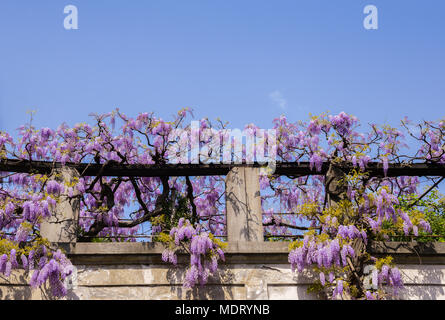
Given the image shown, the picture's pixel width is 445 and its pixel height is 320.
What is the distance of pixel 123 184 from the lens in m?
16.6

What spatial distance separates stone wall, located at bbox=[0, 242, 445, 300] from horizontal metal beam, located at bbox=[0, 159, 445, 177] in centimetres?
229

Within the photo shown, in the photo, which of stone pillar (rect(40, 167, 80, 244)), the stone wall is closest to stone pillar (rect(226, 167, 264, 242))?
the stone wall

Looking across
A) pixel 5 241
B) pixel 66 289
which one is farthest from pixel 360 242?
pixel 5 241

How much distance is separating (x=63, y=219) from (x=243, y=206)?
14.0ft

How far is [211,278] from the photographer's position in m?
12.4

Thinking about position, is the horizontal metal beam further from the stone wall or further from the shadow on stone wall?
the shadow on stone wall

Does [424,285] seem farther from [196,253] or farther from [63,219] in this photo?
[63,219]

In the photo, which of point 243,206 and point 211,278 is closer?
point 211,278

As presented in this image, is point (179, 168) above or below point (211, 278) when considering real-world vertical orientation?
above

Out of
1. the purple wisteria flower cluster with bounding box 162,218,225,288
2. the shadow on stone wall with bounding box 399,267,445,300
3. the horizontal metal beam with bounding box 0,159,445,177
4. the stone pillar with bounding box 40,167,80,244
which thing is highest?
the horizontal metal beam with bounding box 0,159,445,177

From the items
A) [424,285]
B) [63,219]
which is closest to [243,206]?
[63,219]

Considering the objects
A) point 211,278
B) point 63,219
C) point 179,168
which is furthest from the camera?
point 179,168

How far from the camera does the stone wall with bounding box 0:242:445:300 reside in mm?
12227
